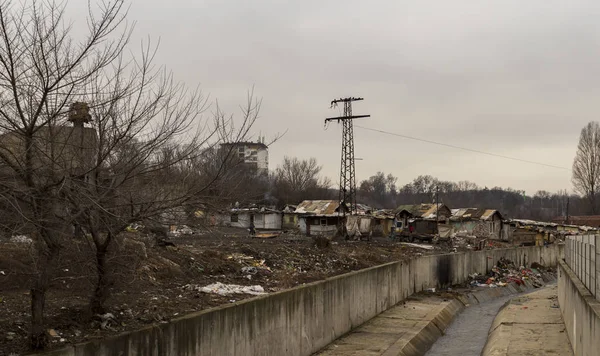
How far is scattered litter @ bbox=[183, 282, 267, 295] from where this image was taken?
14203 millimetres

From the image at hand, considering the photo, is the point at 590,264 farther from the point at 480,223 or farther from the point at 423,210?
the point at 423,210

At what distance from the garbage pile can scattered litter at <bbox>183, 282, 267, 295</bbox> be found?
81.2ft

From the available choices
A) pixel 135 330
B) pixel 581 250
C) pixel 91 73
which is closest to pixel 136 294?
pixel 135 330

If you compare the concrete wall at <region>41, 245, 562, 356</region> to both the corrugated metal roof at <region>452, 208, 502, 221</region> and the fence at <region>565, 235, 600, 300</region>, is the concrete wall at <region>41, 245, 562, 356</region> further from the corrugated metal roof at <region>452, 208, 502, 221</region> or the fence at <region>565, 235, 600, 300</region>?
the corrugated metal roof at <region>452, 208, 502, 221</region>

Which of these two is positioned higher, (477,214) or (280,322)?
(477,214)

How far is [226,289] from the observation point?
14820 millimetres

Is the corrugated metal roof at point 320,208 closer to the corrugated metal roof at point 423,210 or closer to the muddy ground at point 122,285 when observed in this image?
the corrugated metal roof at point 423,210

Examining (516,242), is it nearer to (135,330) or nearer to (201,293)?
(201,293)

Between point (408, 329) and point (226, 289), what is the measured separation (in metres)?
8.26

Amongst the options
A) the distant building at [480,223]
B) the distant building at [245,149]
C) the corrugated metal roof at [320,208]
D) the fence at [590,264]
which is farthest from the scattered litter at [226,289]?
the distant building at [480,223]

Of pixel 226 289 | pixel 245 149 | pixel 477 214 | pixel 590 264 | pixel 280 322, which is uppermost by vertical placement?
pixel 245 149

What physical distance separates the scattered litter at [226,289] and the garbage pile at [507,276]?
2475cm

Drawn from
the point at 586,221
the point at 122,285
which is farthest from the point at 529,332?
the point at 586,221

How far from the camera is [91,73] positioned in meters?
7.68
